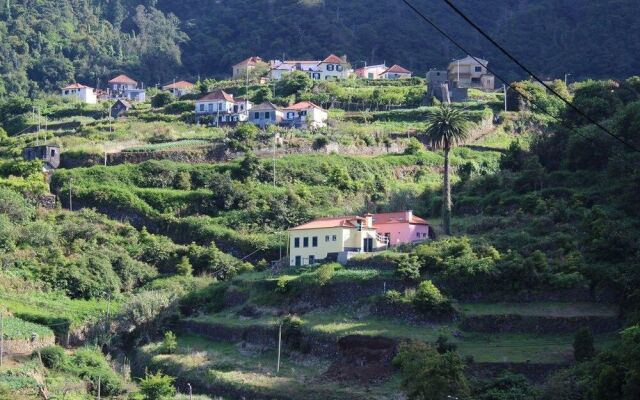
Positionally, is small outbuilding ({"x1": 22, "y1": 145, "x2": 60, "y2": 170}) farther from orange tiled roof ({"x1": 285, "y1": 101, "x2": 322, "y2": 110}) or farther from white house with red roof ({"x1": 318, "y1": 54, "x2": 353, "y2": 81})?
white house with red roof ({"x1": 318, "y1": 54, "x2": 353, "y2": 81})

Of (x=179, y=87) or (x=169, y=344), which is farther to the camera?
(x=179, y=87)

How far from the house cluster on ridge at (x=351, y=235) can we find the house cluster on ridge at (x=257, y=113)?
22.5 meters

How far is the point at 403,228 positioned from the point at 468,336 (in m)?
12.8

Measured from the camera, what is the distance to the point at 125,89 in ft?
384

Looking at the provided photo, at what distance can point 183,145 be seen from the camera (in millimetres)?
81500

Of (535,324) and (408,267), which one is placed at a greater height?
(408,267)

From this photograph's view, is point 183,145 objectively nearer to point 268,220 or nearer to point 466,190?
point 268,220

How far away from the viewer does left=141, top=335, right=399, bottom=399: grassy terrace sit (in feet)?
164

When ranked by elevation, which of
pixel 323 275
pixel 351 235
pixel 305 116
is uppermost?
pixel 305 116

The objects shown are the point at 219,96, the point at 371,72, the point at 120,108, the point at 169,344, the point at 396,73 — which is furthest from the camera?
the point at 371,72

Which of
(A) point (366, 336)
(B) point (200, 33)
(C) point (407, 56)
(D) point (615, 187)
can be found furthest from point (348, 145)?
(B) point (200, 33)

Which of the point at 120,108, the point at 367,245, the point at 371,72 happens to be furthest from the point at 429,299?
the point at 371,72

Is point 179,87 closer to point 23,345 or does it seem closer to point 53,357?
point 23,345

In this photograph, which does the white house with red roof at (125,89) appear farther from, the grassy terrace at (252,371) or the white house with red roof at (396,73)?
the grassy terrace at (252,371)
